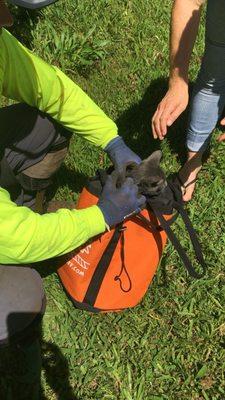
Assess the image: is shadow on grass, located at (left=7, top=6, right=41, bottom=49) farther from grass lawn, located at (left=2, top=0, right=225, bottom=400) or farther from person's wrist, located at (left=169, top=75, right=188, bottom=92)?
person's wrist, located at (left=169, top=75, right=188, bottom=92)

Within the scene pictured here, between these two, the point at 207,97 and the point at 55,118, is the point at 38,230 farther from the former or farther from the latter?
the point at 207,97

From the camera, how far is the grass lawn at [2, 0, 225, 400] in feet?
8.38

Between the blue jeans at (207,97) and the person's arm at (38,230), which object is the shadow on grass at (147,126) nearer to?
the blue jeans at (207,97)

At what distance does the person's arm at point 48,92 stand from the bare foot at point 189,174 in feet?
2.11

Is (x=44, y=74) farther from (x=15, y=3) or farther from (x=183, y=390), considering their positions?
(x=15, y=3)

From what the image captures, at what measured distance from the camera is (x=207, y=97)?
2.56 metres

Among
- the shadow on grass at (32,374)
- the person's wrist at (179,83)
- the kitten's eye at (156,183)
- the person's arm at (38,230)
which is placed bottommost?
the shadow on grass at (32,374)

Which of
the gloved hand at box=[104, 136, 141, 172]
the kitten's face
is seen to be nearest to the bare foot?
the gloved hand at box=[104, 136, 141, 172]

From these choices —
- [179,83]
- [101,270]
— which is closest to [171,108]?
[179,83]

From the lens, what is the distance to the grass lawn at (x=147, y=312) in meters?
2.55

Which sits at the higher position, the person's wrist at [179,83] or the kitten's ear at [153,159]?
the person's wrist at [179,83]

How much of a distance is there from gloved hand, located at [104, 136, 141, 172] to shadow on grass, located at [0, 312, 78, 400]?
2.86 ft

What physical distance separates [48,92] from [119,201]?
1.83ft

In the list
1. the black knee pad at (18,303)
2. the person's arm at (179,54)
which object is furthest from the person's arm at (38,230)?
the person's arm at (179,54)
